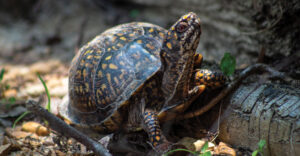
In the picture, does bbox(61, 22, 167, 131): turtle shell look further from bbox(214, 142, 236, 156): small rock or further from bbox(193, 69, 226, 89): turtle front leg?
bbox(214, 142, 236, 156): small rock

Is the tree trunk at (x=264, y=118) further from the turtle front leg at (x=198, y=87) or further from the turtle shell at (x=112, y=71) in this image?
the turtle shell at (x=112, y=71)

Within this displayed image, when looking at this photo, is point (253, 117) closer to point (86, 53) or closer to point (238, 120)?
point (238, 120)

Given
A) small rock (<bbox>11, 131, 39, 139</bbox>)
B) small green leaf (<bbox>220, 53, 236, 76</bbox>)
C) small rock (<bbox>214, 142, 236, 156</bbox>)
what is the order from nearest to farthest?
small rock (<bbox>214, 142, 236, 156</bbox>), small green leaf (<bbox>220, 53, 236, 76</bbox>), small rock (<bbox>11, 131, 39, 139</bbox>)

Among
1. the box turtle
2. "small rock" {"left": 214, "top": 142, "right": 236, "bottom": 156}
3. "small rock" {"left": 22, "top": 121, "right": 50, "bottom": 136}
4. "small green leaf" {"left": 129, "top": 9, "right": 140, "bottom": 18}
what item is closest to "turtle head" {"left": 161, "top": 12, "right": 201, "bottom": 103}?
the box turtle

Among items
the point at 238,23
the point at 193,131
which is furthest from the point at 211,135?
the point at 238,23

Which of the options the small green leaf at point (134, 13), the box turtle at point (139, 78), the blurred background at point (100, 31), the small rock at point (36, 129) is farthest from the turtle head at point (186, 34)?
the small green leaf at point (134, 13)

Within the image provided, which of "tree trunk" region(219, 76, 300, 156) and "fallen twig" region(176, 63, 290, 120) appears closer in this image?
"tree trunk" region(219, 76, 300, 156)

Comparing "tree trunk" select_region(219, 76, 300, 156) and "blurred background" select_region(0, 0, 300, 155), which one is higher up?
"blurred background" select_region(0, 0, 300, 155)

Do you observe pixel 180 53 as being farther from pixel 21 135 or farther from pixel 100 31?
pixel 100 31
